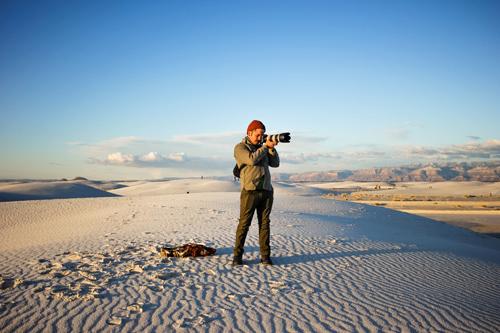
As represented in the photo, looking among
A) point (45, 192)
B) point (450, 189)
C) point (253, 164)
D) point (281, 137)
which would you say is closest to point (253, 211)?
point (253, 164)

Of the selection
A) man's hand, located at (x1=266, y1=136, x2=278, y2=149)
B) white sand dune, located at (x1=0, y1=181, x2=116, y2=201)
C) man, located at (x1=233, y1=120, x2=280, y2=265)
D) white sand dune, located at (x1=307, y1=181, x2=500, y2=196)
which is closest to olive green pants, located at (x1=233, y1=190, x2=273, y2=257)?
man, located at (x1=233, y1=120, x2=280, y2=265)

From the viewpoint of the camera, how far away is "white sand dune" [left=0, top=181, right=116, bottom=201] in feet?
113

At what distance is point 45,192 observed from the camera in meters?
37.9

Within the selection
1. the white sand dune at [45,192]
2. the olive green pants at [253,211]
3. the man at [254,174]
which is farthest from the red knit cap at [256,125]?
the white sand dune at [45,192]

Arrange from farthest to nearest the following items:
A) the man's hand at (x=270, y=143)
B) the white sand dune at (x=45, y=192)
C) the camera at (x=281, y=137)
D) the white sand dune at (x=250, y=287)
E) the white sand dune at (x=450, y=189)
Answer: the white sand dune at (x=450, y=189)
the white sand dune at (x=45, y=192)
the man's hand at (x=270, y=143)
the camera at (x=281, y=137)
the white sand dune at (x=250, y=287)

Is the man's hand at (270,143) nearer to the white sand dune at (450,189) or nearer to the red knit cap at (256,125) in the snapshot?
the red knit cap at (256,125)

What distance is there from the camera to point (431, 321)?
13.1ft

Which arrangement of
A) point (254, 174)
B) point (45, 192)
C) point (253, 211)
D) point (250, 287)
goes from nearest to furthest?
point (250, 287), point (254, 174), point (253, 211), point (45, 192)

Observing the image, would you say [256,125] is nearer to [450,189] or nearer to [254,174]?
[254,174]

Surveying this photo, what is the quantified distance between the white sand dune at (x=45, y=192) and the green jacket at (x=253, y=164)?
1412 inches

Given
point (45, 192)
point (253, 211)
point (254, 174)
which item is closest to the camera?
point (254, 174)

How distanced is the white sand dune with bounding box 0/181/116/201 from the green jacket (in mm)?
35857

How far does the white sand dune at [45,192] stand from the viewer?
1362 inches

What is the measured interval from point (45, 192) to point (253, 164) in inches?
1570
